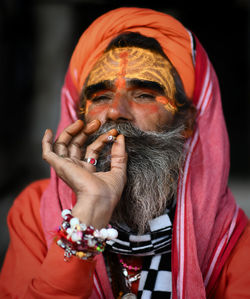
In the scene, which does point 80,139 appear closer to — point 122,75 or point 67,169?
point 67,169

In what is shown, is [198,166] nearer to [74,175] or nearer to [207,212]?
[207,212]

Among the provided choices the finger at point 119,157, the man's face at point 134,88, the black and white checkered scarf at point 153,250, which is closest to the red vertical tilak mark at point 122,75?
the man's face at point 134,88

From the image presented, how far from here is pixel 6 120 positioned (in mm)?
3498

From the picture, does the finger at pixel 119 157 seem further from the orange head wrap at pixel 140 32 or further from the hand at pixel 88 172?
the orange head wrap at pixel 140 32

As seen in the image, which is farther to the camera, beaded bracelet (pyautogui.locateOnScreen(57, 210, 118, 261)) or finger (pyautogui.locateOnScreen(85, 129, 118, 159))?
finger (pyautogui.locateOnScreen(85, 129, 118, 159))

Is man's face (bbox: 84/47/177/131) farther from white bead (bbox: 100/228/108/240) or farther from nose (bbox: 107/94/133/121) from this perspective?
white bead (bbox: 100/228/108/240)

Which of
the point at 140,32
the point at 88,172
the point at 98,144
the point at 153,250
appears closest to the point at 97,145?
the point at 98,144

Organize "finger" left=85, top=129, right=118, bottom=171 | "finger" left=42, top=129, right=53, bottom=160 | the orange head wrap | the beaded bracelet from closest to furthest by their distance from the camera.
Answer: the beaded bracelet < "finger" left=42, top=129, right=53, bottom=160 < "finger" left=85, top=129, right=118, bottom=171 < the orange head wrap

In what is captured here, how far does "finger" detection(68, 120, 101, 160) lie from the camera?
180 cm

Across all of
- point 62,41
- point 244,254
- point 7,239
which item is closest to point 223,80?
point 62,41

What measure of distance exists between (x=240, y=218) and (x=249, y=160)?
196 centimetres

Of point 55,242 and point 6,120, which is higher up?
point 55,242

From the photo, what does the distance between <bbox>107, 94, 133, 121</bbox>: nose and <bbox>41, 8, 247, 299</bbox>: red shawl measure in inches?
14.7

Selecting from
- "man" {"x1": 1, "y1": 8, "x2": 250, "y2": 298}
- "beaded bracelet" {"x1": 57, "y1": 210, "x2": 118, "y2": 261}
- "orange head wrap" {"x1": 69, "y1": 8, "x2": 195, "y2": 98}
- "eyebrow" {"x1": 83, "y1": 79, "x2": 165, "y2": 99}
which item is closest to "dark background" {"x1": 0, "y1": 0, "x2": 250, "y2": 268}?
"orange head wrap" {"x1": 69, "y1": 8, "x2": 195, "y2": 98}
